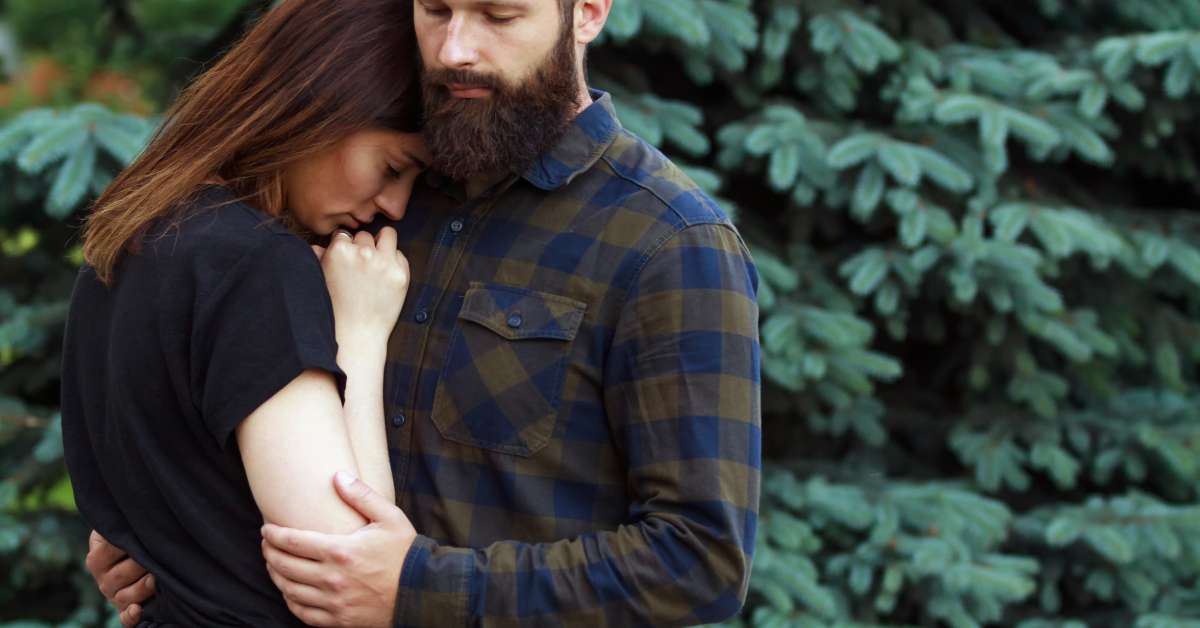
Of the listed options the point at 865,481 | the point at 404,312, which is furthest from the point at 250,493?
the point at 865,481

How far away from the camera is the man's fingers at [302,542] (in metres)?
1.63

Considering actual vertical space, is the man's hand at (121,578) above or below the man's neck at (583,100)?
below

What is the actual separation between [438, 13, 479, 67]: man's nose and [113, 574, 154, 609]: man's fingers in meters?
0.90

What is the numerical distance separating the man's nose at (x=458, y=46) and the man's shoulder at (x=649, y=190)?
0.25 m

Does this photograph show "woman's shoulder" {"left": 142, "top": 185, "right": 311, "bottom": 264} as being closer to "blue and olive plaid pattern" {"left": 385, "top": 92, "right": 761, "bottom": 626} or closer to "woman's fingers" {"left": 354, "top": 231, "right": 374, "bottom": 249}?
"woman's fingers" {"left": 354, "top": 231, "right": 374, "bottom": 249}

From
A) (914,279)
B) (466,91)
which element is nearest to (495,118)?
(466,91)

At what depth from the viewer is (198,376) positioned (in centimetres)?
167

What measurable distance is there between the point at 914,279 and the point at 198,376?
2.40 meters

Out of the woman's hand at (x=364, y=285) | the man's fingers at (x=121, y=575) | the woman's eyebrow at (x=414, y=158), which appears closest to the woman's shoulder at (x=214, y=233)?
the woman's hand at (x=364, y=285)

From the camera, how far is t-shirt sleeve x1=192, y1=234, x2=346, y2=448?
5.35ft

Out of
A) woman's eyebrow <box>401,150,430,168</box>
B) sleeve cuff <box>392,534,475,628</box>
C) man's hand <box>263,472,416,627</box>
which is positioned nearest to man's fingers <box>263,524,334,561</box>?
man's hand <box>263,472,416,627</box>

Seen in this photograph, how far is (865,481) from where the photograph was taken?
3785 millimetres

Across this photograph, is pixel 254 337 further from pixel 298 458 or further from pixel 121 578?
pixel 121 578

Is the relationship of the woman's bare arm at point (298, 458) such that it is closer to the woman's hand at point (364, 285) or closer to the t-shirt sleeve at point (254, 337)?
the t-shirt sleeve at point (254, 337)
